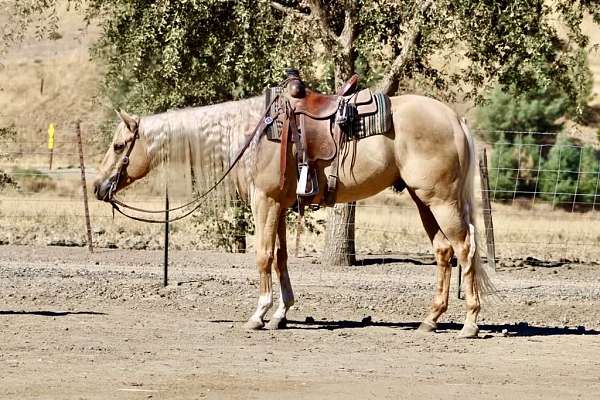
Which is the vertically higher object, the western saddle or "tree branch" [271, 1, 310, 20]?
"tree branch" [271, 1, 310, 20]

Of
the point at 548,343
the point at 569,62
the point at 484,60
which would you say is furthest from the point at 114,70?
the point at 548,343

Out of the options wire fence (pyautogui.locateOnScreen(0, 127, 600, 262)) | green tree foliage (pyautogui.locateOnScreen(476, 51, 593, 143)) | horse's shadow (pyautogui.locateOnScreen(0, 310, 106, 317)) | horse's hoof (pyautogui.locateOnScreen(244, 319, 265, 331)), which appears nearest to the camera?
horse's hoof (pyautogui.locateOnScreen(244, 319, 265, 331))

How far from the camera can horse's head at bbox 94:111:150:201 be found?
11.2 meters

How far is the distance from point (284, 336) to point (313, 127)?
6.37ft

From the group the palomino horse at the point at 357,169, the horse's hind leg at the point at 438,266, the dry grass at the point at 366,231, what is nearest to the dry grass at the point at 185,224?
the dry grass at the point at 366,231

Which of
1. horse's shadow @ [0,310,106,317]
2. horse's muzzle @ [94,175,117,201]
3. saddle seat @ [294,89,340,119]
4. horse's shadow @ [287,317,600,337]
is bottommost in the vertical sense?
horse's shadow @ [0,310,106,317]

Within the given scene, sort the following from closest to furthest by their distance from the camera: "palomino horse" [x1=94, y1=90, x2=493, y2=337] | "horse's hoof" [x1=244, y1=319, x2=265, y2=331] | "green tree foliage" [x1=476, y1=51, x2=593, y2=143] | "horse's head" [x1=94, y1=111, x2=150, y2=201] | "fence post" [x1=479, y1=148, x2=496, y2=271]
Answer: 1. "palomino horse" [x1=94, y1=90, x2=493, y2=337]
2. "horse's hoof" [x1=244, y1=319, x2=265, y2=331]
3. "horse's head" [x1=94, y1=111, x2=150, y2=201]
4. "fence post" [x1=479, y1=148, x2=496, y2=271]
5. "green tree foliage" [x1=476, y1=51, x2=593, y2=143]

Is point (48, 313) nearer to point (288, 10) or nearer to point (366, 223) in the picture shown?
point (288, 10)

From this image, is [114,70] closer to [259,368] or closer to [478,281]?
[478,281]

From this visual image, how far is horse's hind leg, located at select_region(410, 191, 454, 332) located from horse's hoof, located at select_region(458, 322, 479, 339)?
391 mm

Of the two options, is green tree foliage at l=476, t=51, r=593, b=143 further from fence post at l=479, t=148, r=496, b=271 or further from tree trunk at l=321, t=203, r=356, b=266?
tree trunk at l=321, t=203, r=356, b=266

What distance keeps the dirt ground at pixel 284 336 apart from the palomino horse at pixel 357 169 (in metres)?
0.62

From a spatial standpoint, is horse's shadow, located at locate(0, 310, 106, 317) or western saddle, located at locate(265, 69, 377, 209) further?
horse's shadow, located at locate(0, 310, 106, 317)

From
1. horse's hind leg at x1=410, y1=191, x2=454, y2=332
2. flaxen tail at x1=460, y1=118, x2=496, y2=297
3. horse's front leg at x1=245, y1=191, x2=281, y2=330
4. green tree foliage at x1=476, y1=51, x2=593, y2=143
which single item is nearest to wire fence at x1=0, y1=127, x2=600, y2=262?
horse's front leg at x1=245, y1=191, x2=281, y2=330
